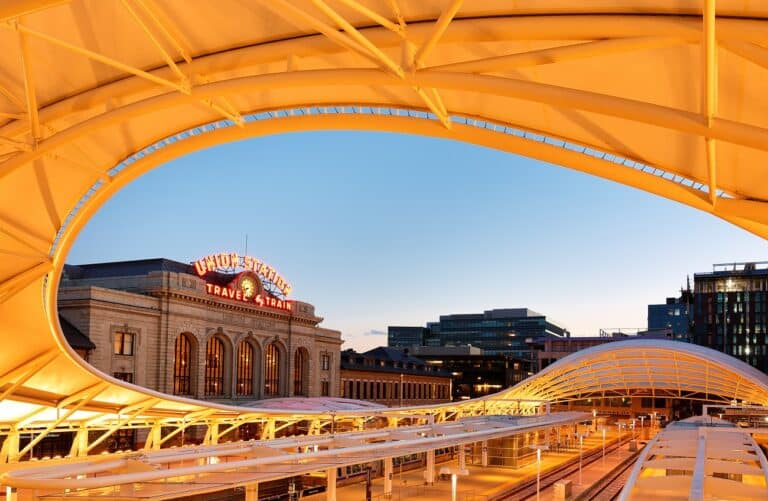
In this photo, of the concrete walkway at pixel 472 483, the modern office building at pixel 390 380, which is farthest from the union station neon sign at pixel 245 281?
the concrete walkway at pixel 472 483

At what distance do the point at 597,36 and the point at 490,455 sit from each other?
5803cm

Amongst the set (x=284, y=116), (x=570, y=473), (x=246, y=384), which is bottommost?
(x=570, y=473)

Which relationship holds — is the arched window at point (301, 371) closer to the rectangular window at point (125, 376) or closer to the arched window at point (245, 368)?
the arched window at point (245, 368)

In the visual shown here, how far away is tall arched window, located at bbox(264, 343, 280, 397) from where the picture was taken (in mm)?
89188

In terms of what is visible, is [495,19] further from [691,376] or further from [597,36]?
[691,376]

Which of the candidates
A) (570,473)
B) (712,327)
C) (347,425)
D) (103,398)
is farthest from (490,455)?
(712,327)

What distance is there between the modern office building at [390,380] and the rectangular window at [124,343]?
39.7 metres

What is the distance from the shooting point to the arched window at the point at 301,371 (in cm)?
9662

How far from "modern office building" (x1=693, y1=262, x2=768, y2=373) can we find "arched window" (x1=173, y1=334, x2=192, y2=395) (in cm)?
13731

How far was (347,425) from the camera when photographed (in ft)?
236

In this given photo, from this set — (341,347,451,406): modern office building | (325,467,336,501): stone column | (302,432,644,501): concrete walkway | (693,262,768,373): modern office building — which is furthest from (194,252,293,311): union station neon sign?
(693,262,768,373): modern office building

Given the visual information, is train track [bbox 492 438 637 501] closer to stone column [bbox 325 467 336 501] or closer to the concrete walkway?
the concrete walkway

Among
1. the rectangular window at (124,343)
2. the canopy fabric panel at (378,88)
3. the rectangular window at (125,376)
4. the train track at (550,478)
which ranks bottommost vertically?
the train track at (550,478)

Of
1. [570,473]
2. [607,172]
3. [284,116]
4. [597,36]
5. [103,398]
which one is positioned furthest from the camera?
[570,473]
